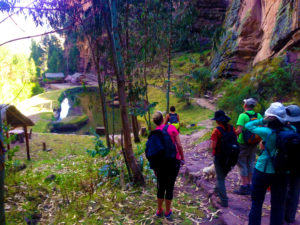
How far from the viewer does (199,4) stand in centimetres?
3269

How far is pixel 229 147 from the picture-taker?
335 cm

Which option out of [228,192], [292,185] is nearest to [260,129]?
[292,185]

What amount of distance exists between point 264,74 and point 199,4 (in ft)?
91.2

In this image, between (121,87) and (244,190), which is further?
(121,87)

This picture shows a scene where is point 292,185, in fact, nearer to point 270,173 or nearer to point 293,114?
point 270,173

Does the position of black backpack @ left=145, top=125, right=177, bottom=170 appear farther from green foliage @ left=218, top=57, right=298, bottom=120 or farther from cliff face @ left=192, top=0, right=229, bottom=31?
cliff face @ left=192, top=0, right=229, bottom=31

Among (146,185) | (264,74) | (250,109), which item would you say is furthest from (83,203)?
(264,74)

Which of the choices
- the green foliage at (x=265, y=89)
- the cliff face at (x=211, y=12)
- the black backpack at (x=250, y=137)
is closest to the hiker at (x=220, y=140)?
the black backpack at (x=250, y=137)

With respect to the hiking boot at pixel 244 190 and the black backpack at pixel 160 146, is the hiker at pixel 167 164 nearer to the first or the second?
the black backpack at pixel 160 146

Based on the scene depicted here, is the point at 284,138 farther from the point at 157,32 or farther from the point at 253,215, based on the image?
the point at 157,32

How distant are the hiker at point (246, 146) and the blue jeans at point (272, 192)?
1.04 meters

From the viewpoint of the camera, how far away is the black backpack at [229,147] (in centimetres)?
335

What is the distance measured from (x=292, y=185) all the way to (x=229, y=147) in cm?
90

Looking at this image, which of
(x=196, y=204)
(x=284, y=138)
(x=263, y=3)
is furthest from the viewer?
(x=263, y=3)
